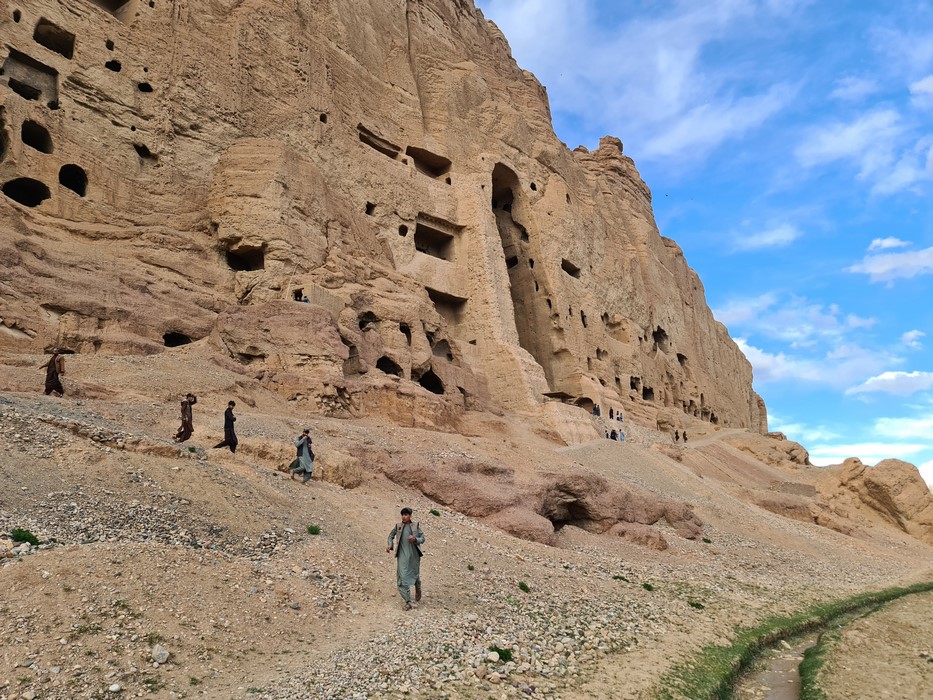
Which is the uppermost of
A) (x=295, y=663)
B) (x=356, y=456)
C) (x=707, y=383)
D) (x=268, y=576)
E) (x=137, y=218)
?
(x=707, y=383)

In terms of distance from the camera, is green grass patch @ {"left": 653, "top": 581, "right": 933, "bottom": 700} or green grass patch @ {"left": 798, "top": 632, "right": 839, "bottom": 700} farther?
green grass patch @ {"left": 798, "top": 632, "right": 839, "bottom": 700}

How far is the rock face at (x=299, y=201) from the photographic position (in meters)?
21.8

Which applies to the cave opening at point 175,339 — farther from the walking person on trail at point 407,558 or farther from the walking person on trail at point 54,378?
the walking person on trail at point 407,558

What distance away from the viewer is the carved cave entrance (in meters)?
42.1

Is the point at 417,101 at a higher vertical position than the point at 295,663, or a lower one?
higher

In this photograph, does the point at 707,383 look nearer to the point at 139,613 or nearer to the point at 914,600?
the point at 914,600

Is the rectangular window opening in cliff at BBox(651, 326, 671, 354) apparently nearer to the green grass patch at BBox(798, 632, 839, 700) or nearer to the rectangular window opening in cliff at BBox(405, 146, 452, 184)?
the rectangular window opening in cliff at BBox(405, 146, 452, 184)

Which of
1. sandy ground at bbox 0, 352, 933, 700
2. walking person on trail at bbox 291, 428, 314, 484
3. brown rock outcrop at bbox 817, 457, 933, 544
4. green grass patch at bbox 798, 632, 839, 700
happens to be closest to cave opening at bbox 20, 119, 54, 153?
sandy ground at bbox 0, 352, 933, 700

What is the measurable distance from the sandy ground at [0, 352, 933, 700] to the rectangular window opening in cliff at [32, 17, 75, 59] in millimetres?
14545

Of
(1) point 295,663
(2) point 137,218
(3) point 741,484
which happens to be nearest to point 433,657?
(1) point 295,663

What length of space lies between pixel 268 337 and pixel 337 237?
7.49 m

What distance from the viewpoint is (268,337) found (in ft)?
71.6

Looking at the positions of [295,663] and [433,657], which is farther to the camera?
[433,657]

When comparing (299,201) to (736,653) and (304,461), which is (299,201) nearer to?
(304,461)
